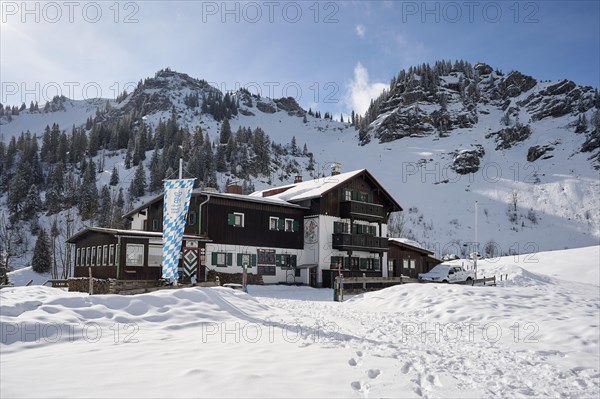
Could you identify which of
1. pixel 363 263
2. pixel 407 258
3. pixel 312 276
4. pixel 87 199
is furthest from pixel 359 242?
pixel 87 199

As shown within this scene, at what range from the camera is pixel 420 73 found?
482 feet

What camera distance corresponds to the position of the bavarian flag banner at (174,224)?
19.1m

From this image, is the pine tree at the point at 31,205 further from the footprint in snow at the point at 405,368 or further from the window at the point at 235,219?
the footprint in snow at the point at 405,368

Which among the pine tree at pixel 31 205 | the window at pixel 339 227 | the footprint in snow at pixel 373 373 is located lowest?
the footprint in snow at pixel 373 373

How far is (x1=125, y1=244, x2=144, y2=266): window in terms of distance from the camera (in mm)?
30047

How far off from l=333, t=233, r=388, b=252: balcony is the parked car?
5.53 meters

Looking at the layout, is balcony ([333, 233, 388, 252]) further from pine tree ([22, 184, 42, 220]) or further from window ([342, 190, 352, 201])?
pine tree ([22, 184, 42, 220])

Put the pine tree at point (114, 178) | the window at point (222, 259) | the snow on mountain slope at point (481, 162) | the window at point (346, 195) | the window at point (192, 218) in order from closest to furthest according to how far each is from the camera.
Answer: the window at point (222, 259) < the window at point (192, 218) < the window at point (346, 195) < the snow on mountain slope at point (481, 162) < the pine tree at point (114, 178)

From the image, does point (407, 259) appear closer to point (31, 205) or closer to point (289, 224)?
point (289, 224)

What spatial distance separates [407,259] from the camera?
47438 mm

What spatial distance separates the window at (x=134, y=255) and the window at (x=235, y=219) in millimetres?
6707

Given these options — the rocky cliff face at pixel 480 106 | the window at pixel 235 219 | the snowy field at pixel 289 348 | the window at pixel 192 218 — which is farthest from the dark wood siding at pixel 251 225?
the rocky cliff face at pixel 480 106

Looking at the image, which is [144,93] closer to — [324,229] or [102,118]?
[102,118]

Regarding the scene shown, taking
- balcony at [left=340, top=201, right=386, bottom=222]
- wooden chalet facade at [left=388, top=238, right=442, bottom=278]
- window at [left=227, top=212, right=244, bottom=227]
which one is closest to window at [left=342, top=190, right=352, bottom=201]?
balcony at [left=340, top=201, right=386, bottom=222]
